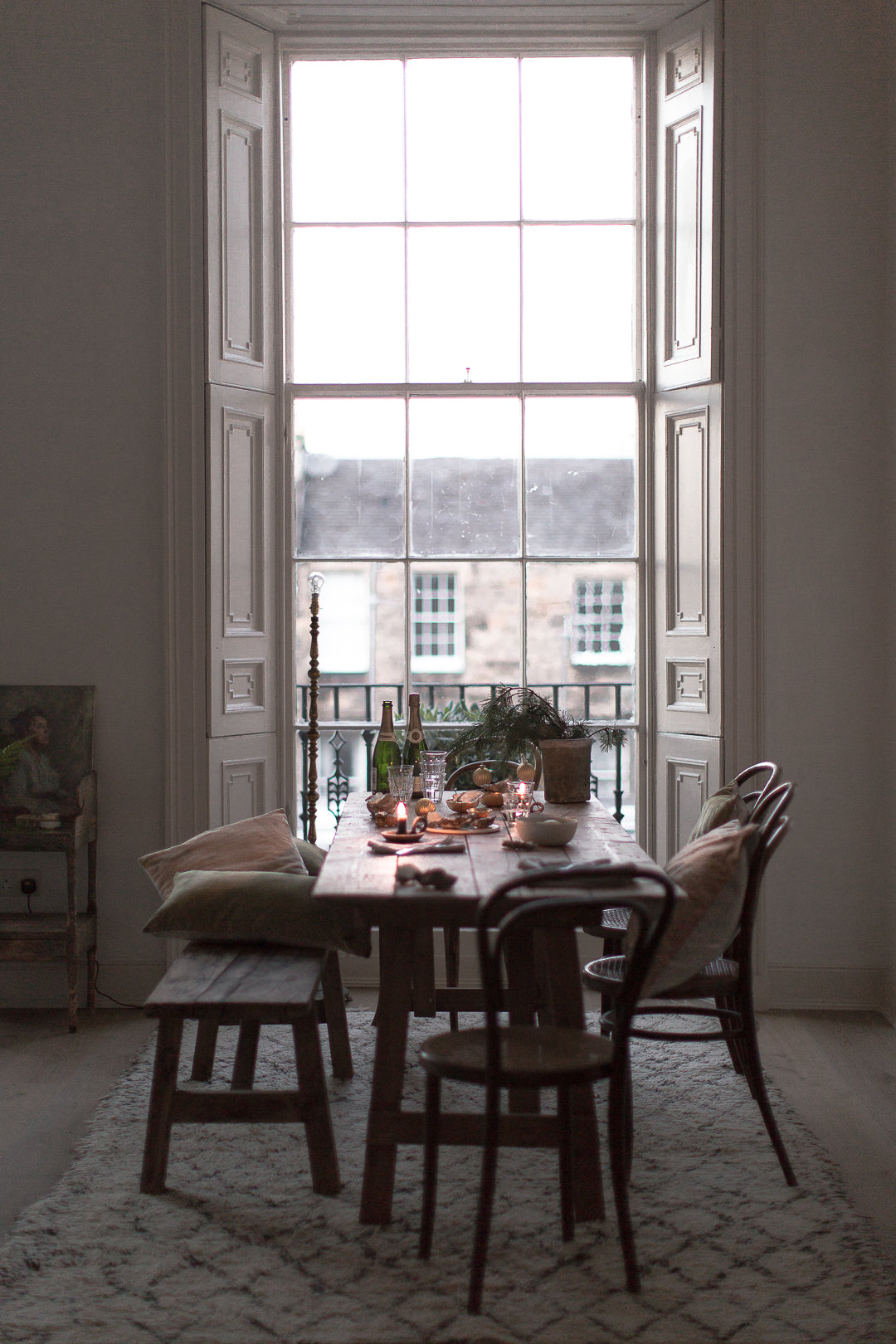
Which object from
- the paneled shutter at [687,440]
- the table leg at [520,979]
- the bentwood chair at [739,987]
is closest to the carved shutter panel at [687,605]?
the paneled shutter at [687,440]

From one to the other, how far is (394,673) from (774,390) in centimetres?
183

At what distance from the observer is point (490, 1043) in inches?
89.7

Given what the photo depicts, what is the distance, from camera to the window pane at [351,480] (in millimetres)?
4742

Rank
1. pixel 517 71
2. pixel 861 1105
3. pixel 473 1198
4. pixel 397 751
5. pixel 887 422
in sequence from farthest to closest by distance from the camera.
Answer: pixel 517 71, pixel 887 422, pixel 397 751, pixel 861 1105, pixel 473 1198

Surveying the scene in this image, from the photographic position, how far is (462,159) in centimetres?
474

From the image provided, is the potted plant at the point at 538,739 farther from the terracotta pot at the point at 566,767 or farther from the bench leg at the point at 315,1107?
the bench leg at the point at 315,1107

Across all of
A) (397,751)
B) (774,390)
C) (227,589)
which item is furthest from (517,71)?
(397,751)

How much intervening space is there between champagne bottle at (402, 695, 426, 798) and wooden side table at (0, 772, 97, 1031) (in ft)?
3.94

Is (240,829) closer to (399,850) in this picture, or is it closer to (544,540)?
(399,850)

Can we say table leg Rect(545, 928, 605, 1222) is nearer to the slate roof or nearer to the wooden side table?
the wooden side table

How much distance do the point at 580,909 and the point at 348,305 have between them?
10.3ft

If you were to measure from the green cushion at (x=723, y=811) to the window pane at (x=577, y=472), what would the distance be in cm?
170

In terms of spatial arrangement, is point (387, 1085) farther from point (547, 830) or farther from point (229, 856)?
point (229, 856)

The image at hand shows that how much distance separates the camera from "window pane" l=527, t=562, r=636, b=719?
15.6ft
